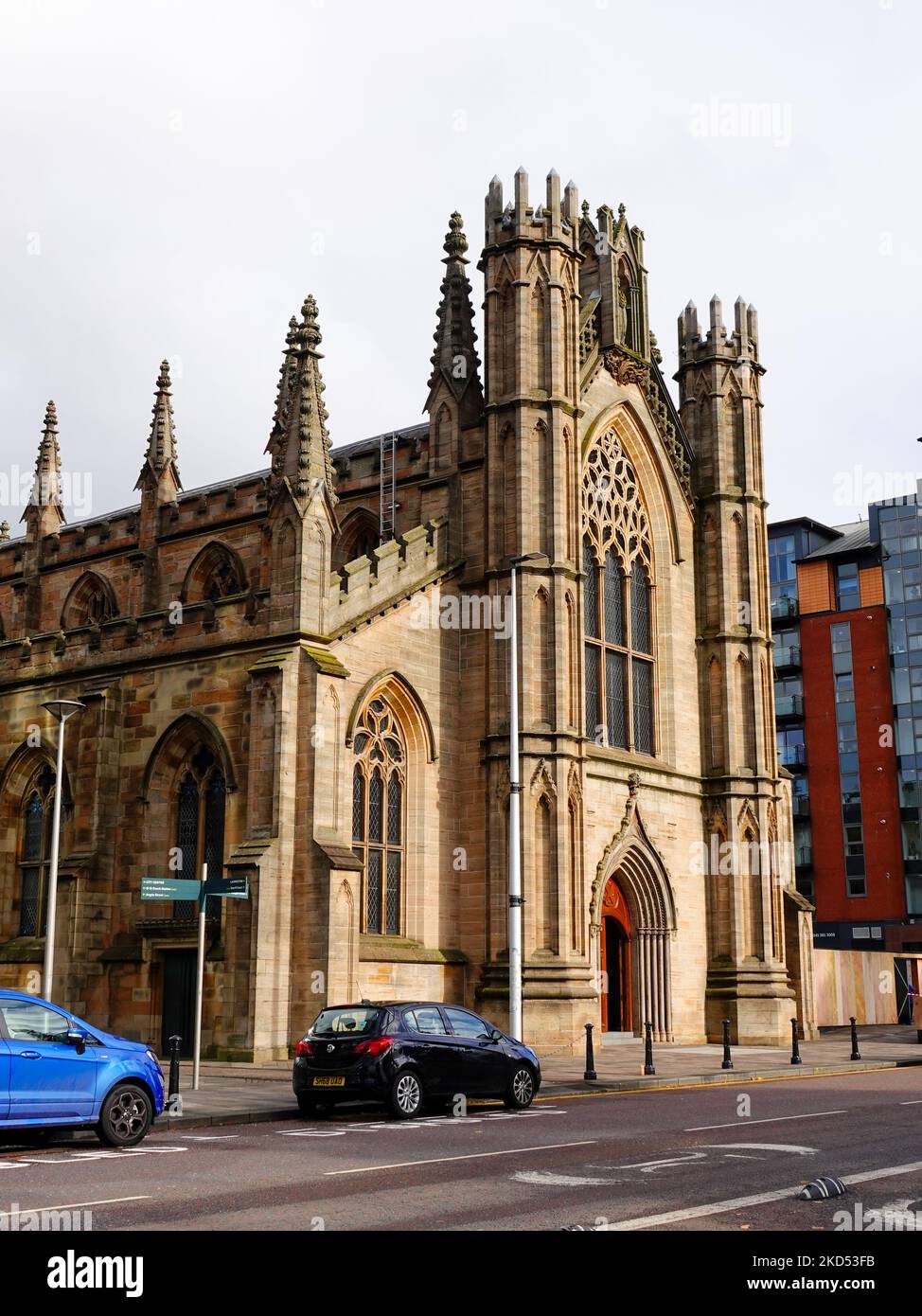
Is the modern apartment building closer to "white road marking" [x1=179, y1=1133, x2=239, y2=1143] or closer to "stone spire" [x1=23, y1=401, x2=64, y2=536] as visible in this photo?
"stone spire" [x1=23, y1=401, x2=64, y2=536]

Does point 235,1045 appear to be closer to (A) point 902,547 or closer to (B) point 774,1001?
(B) point 774,1001

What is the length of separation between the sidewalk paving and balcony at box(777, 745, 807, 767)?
46.9 m

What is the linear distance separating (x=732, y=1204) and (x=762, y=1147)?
3737 millimetres

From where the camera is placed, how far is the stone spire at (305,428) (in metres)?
28.4

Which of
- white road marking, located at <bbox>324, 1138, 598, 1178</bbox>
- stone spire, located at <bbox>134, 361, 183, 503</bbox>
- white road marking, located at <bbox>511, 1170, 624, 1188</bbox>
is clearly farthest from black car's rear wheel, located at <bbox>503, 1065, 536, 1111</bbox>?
stone spire, located at <bbox>134, 361, 183, 503</bbox>

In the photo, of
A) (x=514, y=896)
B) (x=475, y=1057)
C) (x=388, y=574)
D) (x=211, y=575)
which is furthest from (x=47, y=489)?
(x=475, y=1057)

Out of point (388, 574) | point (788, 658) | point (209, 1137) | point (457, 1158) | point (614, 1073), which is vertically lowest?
point (614, 1073)

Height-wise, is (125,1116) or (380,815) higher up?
(380,815)

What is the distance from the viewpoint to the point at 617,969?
117 feet

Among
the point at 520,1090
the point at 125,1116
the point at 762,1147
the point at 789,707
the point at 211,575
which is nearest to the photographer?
the point at 762,1147

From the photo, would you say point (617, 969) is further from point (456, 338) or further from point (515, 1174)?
point (515, 1174)

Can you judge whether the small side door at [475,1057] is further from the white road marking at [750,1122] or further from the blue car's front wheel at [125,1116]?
the blue car's front wheel at [125,1116]
